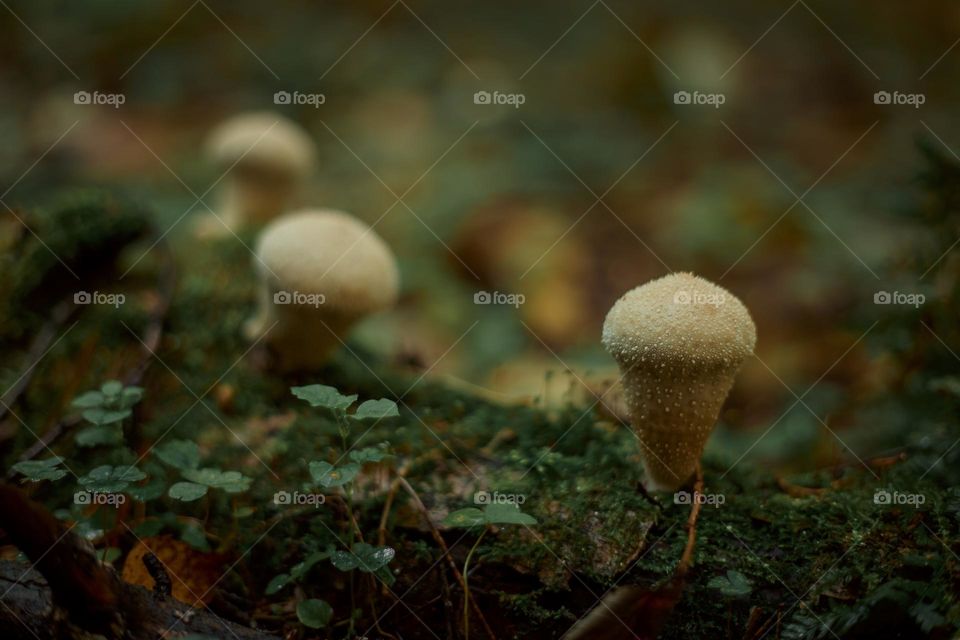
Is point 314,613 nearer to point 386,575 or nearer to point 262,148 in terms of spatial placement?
point 386,575

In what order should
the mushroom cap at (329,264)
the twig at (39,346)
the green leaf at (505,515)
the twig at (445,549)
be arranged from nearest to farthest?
the green leaf at (505,515) < the twig at (445,549) < the twig at (39,346) < the mushroom cap at (329,264)

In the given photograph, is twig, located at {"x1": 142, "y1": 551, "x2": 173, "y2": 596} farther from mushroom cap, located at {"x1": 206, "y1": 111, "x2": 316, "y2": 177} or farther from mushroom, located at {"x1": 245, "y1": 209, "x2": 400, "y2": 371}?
mushroom cap, located at {"x1": 206, "y1": 111, "x2": 316, "y2": 177}

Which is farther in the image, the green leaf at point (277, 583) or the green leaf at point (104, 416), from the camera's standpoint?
the green leaf at point (104, 416)

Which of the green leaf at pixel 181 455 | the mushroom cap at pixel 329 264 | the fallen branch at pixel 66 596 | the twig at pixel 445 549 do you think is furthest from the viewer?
the mushroom cap at pixel 329 264

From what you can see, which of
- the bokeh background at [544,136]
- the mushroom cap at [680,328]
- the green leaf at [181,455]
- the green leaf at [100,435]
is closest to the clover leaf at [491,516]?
the mushroom cap at [680,328]

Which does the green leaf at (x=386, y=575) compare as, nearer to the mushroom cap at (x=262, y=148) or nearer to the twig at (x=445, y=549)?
the twig at (x=445, y=549)

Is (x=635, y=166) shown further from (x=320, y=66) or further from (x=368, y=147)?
(x=320, y=66)

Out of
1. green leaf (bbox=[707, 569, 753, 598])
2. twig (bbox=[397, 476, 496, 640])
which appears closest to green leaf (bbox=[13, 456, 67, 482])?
twig (bbox=[397, 476, 496, 640])

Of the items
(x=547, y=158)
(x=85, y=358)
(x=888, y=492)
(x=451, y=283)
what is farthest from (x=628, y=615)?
(x=547, y=158)
